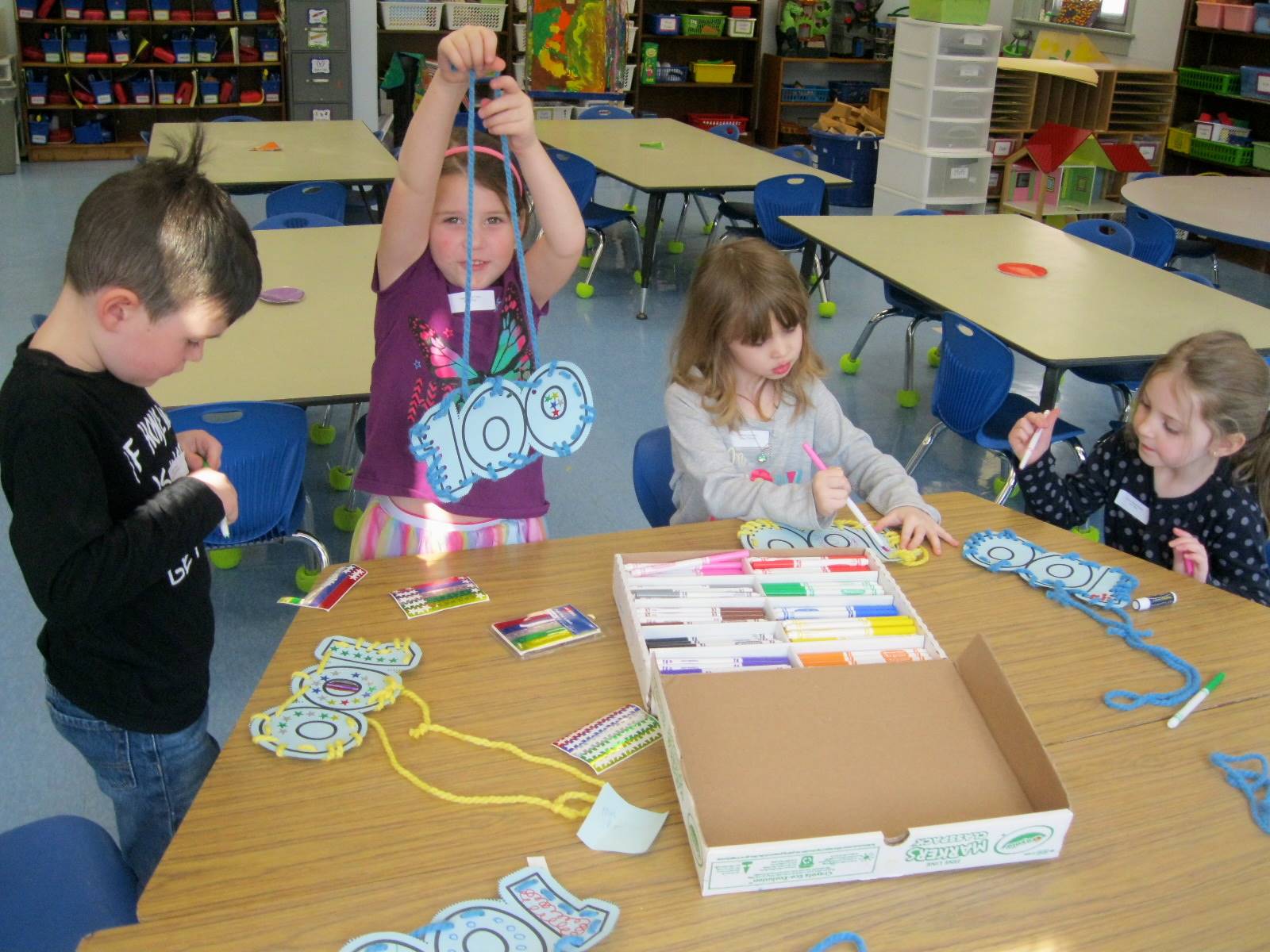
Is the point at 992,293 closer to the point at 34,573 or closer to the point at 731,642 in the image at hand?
the point at 731,642

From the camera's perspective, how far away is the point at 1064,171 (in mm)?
6840

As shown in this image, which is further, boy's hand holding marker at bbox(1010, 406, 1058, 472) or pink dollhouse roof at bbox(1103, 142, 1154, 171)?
pink dollhouse roof at bbox(1103, 142, 1154, 171)

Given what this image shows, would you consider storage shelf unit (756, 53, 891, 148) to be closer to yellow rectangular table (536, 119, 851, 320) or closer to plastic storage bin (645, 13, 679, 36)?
plastic storage bin (645, 13, 679, 36)

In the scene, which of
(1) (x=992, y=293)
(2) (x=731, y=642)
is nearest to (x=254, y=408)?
(2) (x=731, y=642)

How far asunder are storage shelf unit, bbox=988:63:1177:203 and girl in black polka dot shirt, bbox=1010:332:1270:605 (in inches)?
230

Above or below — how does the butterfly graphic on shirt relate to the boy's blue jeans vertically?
above

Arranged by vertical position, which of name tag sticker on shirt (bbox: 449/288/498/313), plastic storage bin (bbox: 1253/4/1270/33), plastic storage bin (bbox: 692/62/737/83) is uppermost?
plastic storage bin (bbox: 1253/4/1270/33)

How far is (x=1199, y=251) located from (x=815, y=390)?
160 inches

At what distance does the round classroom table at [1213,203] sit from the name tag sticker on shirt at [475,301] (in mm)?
3581

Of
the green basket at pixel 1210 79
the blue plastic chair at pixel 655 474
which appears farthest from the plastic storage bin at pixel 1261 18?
the blue plastic chair at pixel 655 474

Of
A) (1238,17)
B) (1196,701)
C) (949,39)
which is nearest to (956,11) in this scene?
(949,39)

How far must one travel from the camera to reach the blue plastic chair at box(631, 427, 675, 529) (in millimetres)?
2059

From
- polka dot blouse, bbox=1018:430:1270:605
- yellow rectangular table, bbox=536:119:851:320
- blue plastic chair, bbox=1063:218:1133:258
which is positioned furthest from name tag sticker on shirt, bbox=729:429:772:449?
yellow rectangular table, bbox=536:119:851:320

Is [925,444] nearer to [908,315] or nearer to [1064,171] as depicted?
[908,315]
